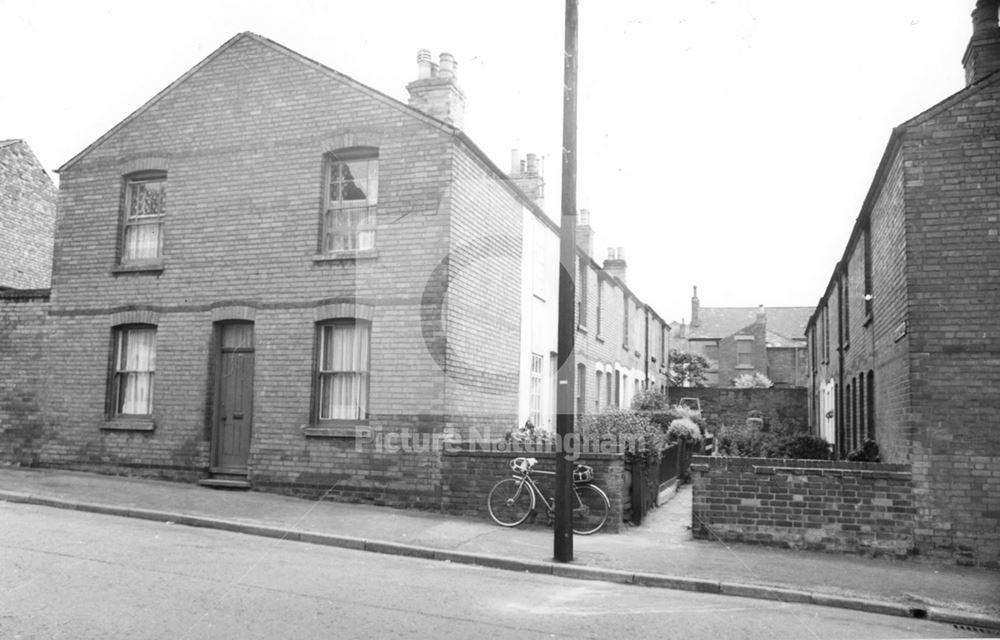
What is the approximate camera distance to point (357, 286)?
12914mm

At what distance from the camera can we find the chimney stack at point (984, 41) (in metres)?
10.9

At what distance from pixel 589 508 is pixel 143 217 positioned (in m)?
9.92

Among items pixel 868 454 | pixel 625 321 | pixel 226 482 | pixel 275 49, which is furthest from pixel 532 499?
pixel 625 321

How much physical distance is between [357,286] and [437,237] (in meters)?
1.61

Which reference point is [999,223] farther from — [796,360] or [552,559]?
[796,360]

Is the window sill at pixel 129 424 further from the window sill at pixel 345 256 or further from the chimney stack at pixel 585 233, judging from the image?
the chimney stack at pixel 585 233

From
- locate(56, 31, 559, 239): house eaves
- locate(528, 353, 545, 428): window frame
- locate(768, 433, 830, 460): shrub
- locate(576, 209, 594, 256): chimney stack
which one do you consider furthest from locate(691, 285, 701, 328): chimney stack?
locate(56, 31, 559, 239): house eaves

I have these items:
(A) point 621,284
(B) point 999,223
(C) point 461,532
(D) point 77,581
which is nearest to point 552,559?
(C) point 461,532

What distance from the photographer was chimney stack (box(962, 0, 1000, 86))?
10.9m

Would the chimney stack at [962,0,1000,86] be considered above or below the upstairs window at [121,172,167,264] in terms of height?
above

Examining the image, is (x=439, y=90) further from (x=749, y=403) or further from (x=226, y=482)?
(x=749, y=403)

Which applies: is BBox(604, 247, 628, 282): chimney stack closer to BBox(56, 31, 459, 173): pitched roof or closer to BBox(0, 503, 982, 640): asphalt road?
BBox(56, 31, 459, 173): pitched roof

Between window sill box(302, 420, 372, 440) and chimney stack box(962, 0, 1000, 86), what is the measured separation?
10.4 metres

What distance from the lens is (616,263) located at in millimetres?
31406
